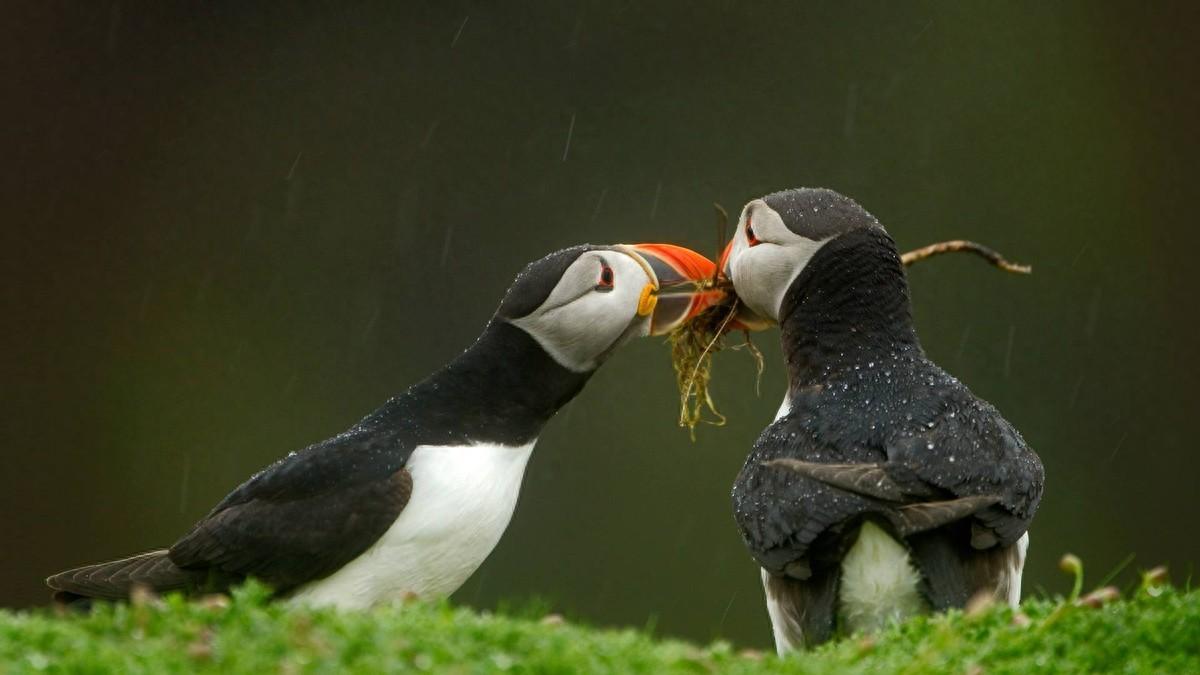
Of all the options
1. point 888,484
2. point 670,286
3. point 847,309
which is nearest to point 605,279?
point 670,286

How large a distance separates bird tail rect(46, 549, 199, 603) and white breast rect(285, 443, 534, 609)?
1.14 feet

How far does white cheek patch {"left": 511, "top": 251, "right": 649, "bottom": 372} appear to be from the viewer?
4.51 metres

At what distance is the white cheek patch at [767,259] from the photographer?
176 inches

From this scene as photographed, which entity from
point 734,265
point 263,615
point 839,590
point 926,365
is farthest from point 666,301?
point 263,615

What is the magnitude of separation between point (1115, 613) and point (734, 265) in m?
1.71

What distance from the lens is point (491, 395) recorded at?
4438 millimetres

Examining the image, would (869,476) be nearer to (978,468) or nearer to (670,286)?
(978,468)

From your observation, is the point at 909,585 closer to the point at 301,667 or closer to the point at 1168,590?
the point at 1168,590

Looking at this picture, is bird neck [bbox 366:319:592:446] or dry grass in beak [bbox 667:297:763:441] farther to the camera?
dry grass in beak [bbox 667:297:763:441]

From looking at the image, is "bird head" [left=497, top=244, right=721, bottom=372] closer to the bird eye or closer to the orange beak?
the bird eye

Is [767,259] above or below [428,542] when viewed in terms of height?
above

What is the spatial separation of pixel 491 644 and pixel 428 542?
4.75 ft

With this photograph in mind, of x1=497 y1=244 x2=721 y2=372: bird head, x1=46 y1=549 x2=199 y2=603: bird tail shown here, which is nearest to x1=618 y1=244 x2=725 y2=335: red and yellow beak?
x1=497 y1=244 x2=721 y2=372: bird head

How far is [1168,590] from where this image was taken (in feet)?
11.6
